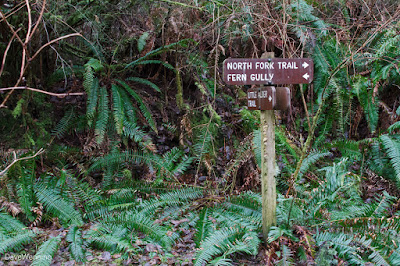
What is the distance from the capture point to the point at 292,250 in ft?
9.12

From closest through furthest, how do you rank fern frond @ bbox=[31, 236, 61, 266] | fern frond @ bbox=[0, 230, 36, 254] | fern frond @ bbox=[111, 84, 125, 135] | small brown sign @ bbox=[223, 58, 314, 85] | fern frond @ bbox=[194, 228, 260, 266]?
fern frond @ bbox=[31, 236, 61, 266] → fern frond @ bbox=[194, 228, 260, 266] → fern frond @ bbox=[0, 230, 36, 254] → small brown sign @ bbox=[223, 58, 314, 85] → fern frond @ bbox=[111, 84, 125, 135]

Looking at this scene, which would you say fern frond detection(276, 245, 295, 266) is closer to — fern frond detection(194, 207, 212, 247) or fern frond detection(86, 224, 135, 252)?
fern frond detection(194, 207, 212, 247)

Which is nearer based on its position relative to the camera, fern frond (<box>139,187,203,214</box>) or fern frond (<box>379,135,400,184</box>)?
fern frond (<box>139,187,203,214</box>)

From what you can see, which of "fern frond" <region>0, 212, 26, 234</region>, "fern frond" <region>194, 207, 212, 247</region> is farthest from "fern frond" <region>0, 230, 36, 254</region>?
"fern frond" <region>194, 207, 212, 247</region>

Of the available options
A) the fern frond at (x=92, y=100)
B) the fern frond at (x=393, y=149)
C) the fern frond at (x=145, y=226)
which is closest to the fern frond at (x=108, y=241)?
the fern frond at (x=145, y=226)

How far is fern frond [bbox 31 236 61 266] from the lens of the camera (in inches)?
99.8

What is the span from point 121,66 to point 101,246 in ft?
8.77

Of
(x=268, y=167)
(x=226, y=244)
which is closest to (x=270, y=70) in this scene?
(x=268, y=167)

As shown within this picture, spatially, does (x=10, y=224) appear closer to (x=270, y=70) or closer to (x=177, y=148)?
(x=177, y=148)

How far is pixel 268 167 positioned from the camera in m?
2.95

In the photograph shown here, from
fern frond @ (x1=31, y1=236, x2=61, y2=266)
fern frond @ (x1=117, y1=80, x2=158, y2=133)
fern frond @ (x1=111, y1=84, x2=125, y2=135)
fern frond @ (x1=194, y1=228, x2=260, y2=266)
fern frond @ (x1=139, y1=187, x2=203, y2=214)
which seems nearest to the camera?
fern frond @ (x1=31, y1=236, x2=61, y2=266)

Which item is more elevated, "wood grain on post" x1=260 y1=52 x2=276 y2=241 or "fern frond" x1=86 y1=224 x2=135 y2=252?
"wood grain on post" x1=260 y1=52 x2=276 y2=241

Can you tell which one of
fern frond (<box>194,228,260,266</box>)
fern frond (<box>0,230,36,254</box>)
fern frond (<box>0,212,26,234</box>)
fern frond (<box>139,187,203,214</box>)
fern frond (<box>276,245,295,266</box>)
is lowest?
fern frond (<box>276,245,295,266</box>)

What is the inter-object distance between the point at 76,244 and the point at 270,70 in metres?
2.15
